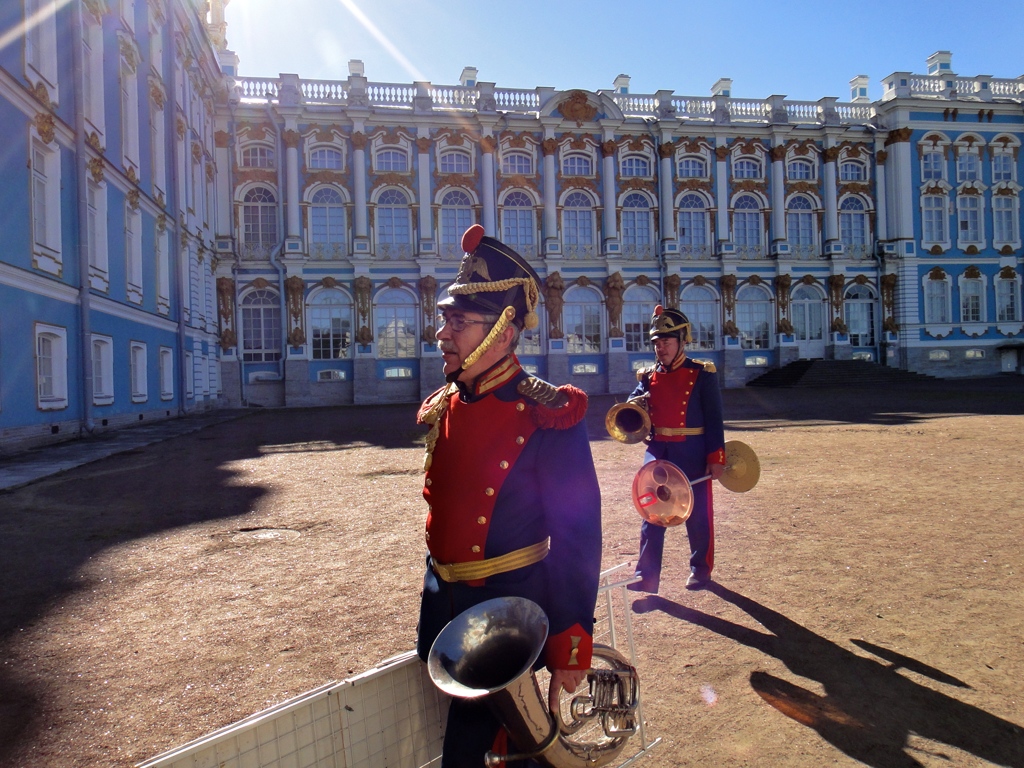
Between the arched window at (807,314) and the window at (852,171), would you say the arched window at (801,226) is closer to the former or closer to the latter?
the arched window at (807,314)

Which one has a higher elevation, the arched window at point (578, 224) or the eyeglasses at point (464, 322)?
the arched window at point (578, 224)

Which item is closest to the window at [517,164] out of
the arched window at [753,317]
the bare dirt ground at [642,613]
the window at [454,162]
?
the window at [454,162]

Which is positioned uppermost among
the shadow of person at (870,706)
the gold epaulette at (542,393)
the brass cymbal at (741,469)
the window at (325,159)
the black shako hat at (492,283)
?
the window at (325,159)

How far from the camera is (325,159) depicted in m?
27.1

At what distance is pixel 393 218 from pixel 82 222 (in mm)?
15111

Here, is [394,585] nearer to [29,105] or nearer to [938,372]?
[29,105]

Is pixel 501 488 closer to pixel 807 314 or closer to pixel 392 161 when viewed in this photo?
pixel 392 161

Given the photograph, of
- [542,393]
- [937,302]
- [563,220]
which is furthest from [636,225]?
[542,393]

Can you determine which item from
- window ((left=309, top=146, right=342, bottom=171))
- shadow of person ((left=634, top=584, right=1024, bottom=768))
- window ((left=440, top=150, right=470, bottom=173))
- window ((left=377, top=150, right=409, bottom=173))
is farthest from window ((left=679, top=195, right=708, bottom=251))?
shadow of person ((left=634, top=584, right=1024, bottom=768))

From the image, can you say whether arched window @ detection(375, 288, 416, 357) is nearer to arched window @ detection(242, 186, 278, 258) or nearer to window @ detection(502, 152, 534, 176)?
arched window @ detection(242, 186, 278, 258)

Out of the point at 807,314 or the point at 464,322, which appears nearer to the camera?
the point at 464,322

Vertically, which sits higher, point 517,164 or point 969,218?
point 517,164

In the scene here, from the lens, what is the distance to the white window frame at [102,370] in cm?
1435

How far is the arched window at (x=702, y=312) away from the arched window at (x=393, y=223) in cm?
1264
